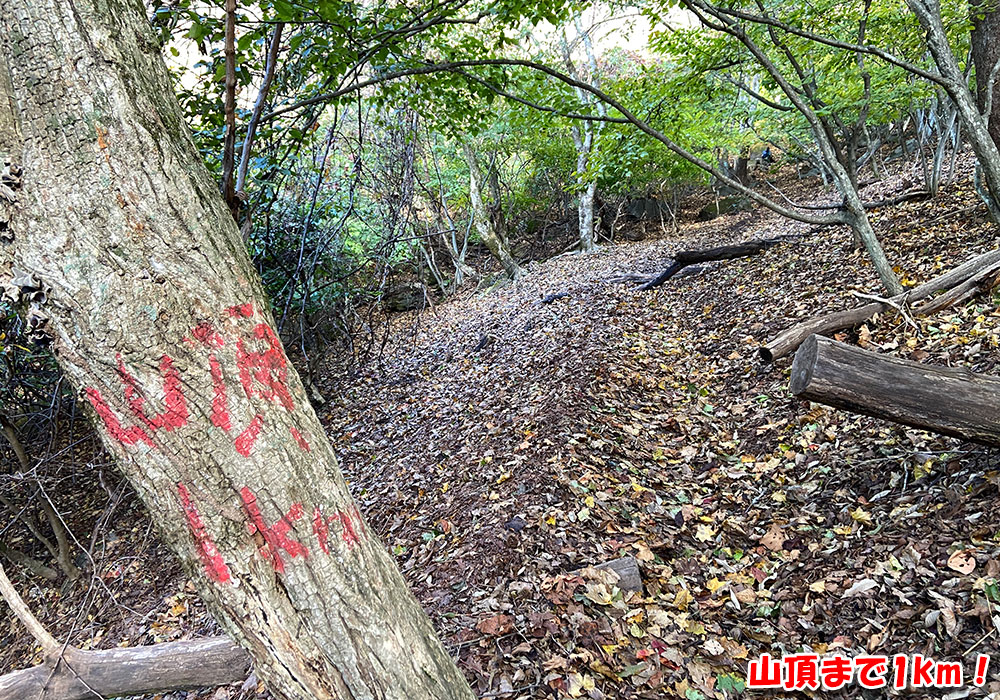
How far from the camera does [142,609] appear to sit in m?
4.48

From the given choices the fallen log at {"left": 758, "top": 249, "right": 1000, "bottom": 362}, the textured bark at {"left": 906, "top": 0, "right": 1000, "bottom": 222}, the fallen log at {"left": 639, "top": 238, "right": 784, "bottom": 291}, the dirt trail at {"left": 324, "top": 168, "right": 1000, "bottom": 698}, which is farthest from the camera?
the fallen log at {"left": 639, "top": 238, "right": 784, "bottom": 291}

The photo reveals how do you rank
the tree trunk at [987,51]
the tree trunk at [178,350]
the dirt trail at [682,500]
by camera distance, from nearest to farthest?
1. the tree trunk at [178,350]
2. the dirt trail at [682,500]
3. the tree trunk at [987,51]

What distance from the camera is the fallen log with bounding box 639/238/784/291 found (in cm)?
920

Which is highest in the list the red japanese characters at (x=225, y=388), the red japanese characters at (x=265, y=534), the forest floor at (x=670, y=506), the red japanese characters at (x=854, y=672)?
the red japanese characters at (x=225, y=388)

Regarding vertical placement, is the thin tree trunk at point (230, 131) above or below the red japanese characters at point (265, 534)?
above

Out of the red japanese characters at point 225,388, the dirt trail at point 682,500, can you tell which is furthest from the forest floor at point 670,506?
the red japanese characters at point 225,388

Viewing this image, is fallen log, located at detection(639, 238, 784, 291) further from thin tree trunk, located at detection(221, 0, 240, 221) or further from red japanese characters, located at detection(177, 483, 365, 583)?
red japanese characters, located at detection(177, 483, 365, 583)

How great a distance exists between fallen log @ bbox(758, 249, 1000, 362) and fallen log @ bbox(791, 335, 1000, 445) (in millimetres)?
2054

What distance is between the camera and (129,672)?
2.56m

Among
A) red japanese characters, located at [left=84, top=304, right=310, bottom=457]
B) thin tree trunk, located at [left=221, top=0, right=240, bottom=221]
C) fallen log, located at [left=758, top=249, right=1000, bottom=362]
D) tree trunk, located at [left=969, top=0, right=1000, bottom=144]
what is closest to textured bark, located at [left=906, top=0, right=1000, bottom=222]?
fallen log, located at [left=758, top=249, right=1000, bottom=362]

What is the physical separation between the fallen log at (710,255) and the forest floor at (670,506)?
157 centimetres

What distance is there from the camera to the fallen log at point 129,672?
2.42 metres

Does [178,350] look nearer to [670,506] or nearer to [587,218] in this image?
[670,506]

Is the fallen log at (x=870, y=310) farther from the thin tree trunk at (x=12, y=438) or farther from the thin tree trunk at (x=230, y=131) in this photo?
the thin tree trunk at (x=12, y=438)
